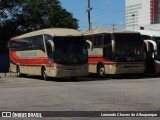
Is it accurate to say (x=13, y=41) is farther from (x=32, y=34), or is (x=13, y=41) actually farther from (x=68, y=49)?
(x=68, y=49)

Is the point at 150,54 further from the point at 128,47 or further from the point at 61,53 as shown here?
the point at 61,53

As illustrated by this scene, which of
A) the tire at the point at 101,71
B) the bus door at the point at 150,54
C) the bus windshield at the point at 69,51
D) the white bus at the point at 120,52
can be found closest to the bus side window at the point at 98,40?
the white bus at the point at 120,52

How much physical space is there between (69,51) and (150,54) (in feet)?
22.7

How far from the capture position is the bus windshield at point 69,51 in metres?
27.0

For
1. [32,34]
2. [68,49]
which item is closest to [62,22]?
[32,34]

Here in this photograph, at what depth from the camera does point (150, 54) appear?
3138 cm

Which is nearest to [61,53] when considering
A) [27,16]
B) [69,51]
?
[69,51]

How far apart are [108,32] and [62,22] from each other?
99.2 feet

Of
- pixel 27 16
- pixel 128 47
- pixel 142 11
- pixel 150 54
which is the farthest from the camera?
pixel 142 11

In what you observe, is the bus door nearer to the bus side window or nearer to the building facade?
the bus side window

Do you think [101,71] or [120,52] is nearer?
[120,52]

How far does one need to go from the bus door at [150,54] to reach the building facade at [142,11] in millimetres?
45247

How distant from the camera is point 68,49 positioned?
2723cm

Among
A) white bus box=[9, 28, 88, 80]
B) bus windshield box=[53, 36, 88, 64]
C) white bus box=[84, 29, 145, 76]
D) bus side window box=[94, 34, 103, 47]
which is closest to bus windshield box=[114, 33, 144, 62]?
white bus box=[84, 29, 145, 76]
